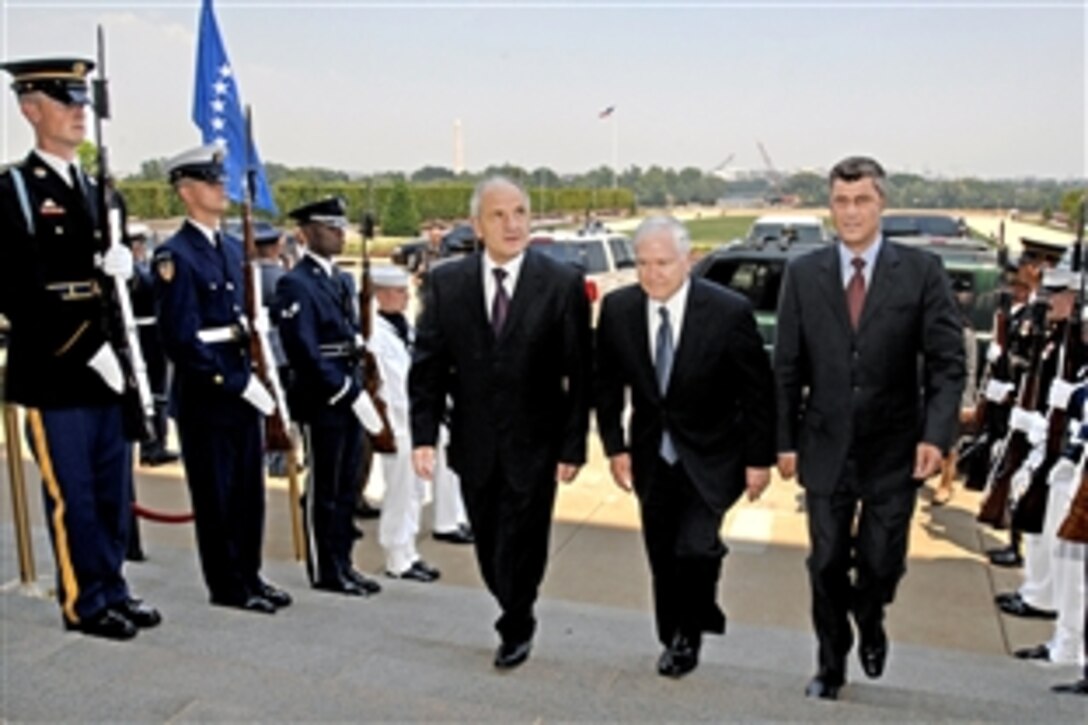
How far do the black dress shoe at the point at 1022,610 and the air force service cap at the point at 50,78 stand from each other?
4677 mm

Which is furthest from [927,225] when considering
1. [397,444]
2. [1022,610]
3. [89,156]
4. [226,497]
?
[226,497]

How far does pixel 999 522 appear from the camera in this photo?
5.22m

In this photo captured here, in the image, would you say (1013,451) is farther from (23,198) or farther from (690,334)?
(23,198)

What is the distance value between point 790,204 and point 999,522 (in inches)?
1853

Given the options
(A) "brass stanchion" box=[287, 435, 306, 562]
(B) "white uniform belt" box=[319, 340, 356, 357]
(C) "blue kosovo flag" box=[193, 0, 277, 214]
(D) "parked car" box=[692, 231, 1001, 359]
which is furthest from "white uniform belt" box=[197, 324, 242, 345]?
(D) "parked car" box=[692, 231, 1001, 359]

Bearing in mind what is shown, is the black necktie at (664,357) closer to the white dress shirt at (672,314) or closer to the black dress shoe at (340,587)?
the white dress shirt at (672,314)

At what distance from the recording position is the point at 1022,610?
17.2 feet

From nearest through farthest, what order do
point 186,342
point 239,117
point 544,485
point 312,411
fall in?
point 544,485 → point 186,342 → point 312,411 → point 239,117

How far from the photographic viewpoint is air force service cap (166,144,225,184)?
14.1 ft

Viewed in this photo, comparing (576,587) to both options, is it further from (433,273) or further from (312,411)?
(433,273)

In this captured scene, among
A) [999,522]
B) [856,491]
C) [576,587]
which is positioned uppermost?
[856,491]

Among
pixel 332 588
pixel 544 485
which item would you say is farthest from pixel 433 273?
pixel 332 588

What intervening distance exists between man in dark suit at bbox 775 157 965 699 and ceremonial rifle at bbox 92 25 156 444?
230 centimetres

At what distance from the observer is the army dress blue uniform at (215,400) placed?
13.9 ft
